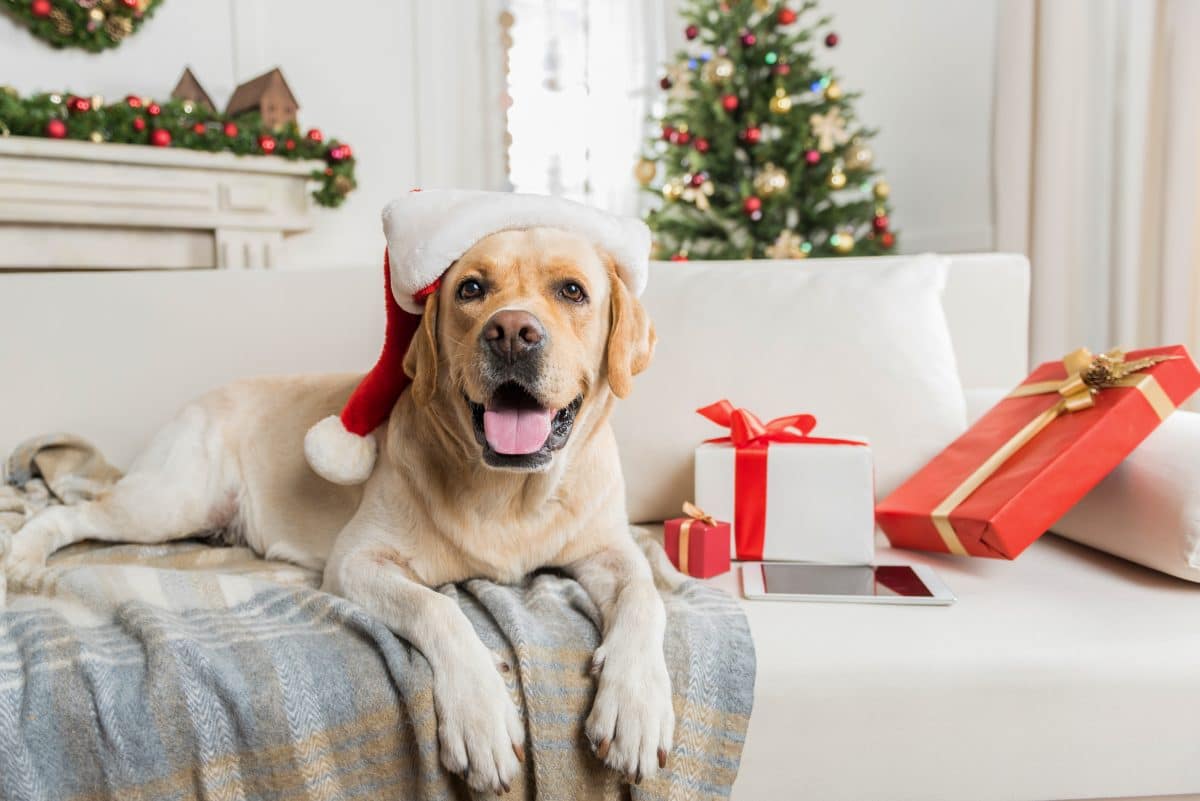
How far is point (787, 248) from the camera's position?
4430mm

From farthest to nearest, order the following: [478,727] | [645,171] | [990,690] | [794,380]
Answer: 1. [645,171]
2. [794,380]
3. [990,690]
4. [478,727]

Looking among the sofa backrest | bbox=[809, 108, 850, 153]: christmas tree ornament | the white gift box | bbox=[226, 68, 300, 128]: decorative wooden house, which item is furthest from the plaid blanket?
bbox=[226, 68, 300, 128]: decorative wooden house

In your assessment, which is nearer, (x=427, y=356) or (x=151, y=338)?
(x=427, y=356)

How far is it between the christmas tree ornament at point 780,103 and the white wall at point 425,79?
1.37m

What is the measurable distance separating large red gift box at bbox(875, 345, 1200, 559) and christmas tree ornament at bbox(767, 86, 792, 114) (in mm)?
2879

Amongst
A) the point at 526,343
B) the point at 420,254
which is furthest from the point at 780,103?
the point at 526,343

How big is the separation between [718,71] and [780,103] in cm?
36

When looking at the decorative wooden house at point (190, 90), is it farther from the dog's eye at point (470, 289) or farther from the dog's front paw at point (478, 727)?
the dog's front paw at point (478, 727)

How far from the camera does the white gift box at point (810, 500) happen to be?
1812 millimetres

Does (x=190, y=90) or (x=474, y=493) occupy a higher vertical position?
(x=190, y=90)

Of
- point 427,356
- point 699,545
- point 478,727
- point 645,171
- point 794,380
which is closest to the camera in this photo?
point 478,727

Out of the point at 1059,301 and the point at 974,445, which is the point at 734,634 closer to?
the point at 974,445

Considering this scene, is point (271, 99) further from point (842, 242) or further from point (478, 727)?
point (478, 727)

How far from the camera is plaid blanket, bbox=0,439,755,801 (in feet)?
3.77
